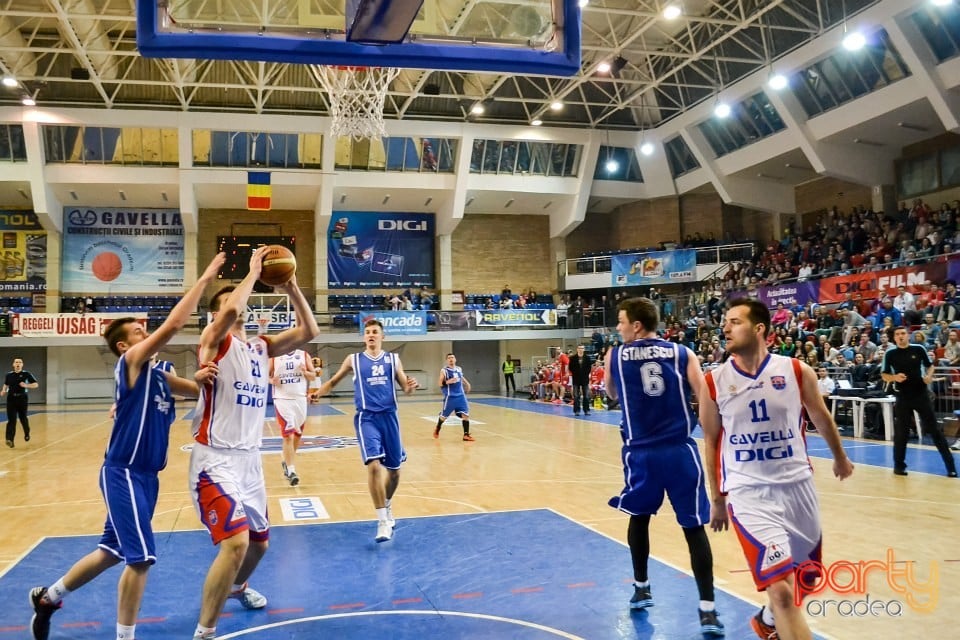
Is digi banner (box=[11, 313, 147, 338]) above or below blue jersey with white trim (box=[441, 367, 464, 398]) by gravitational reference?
above

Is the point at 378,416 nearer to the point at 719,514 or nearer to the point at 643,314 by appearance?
the point at 643,314

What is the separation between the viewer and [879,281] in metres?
20.0

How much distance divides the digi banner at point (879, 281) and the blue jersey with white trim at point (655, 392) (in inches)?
666

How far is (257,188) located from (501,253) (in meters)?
11.8

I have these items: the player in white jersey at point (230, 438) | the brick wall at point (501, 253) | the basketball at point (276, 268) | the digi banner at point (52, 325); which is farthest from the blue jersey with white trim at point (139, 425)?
the brick wall at point (501, 253)

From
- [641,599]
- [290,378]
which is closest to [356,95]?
[290,378]

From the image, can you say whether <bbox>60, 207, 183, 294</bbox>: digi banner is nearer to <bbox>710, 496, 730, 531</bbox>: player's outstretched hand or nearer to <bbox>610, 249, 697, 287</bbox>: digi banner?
<bbox>610, 249, 697, 287</bbox>: digi banner

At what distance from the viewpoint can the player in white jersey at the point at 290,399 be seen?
9625mm

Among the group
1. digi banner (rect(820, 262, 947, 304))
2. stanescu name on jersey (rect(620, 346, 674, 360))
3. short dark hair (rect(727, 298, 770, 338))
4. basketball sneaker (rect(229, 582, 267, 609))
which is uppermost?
digi banner (rect(820, 262, 947, 304))

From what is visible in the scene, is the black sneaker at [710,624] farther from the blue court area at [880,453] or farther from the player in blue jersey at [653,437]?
the blue court area at [880,453]

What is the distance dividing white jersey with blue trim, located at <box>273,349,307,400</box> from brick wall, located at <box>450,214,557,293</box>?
25.1 metres

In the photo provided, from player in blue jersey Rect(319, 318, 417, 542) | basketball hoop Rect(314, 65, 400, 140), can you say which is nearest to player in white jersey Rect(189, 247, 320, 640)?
player in blue jersey Rect(319, 318, 417, 542)

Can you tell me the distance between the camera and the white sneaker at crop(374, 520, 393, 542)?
6.41 m

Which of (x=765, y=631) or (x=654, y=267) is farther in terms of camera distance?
(x=654, y=267)
